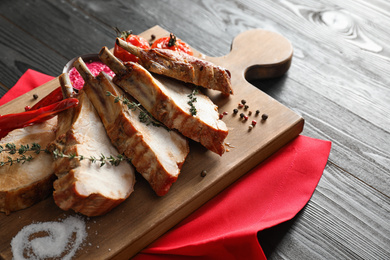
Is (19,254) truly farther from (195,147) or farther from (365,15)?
(365,15)

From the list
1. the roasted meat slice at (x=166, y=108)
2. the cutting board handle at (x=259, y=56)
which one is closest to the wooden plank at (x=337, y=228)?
the roasted meat slice at (x=166, y=108)

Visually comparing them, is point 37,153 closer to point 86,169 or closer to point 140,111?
point 86,169

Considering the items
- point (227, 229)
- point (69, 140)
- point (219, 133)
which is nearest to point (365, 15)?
point (219, 133)

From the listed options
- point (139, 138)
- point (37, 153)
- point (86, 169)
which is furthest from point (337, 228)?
point (37, 153)

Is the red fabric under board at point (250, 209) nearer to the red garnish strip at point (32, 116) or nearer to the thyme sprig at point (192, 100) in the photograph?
the thyme sprig at point (192, 100)

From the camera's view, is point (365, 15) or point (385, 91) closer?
point (385, 91)

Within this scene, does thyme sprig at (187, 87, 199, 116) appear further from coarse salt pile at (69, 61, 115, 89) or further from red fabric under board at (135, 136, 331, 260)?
coarse salt pile at (69, 61, 115, 89)

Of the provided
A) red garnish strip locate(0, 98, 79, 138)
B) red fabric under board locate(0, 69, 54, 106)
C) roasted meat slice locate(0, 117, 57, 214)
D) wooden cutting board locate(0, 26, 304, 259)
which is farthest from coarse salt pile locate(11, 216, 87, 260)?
red fabric under board locate(0, 69, 54, 106)
